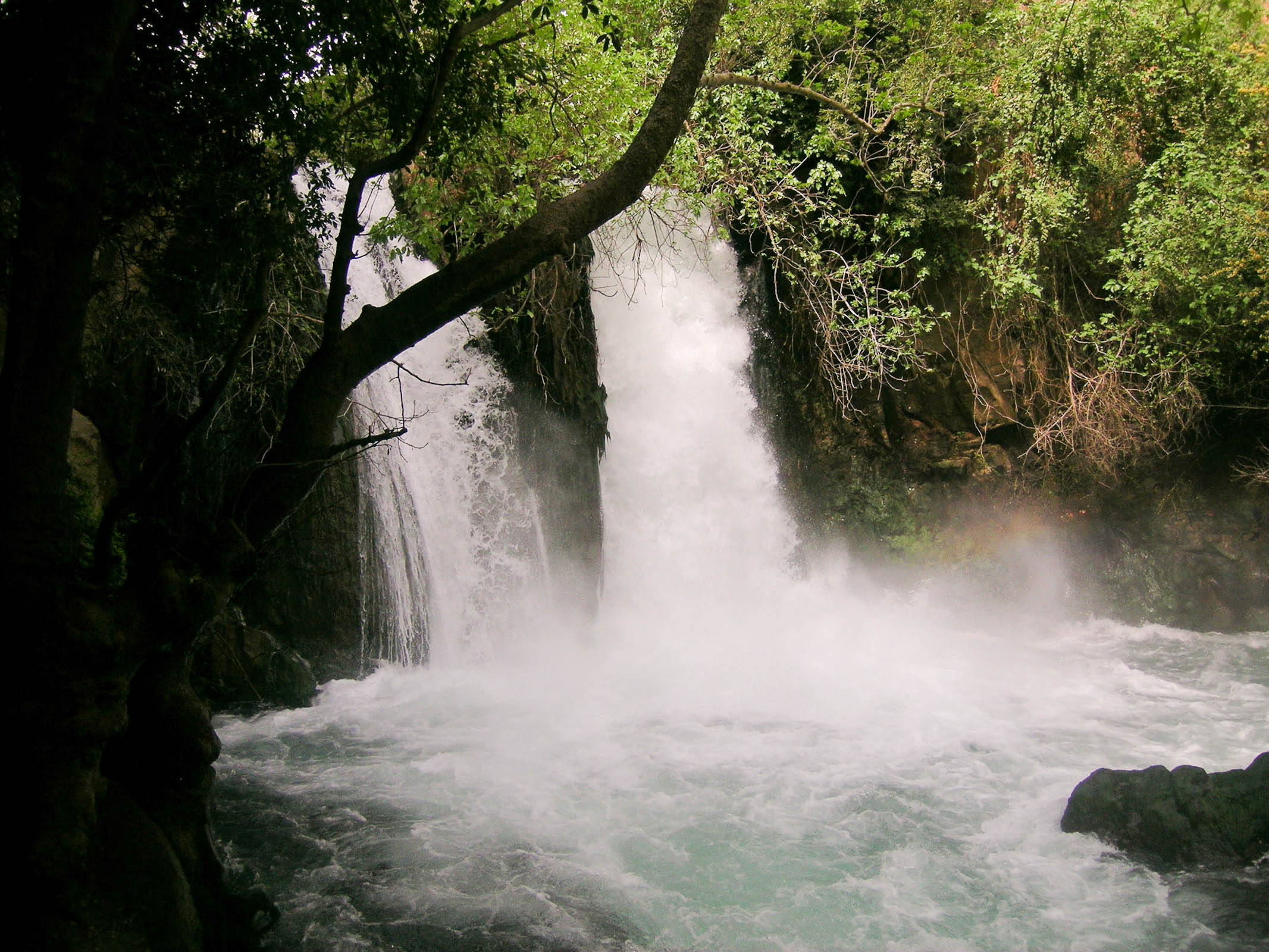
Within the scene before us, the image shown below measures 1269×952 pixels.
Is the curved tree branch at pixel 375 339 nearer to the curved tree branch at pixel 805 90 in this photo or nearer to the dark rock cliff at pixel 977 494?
the curved tree branch at pixel 805 90

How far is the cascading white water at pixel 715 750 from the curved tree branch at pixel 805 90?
130 inches

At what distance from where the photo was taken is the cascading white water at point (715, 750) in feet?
16.2

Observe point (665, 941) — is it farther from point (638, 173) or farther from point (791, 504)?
point (791, 504)

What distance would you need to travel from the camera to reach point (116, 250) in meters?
5.09

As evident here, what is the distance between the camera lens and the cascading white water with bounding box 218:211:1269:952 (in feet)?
16.2

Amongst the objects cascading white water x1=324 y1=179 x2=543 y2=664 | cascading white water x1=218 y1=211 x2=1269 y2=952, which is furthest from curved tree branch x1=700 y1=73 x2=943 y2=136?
cascading white water x1=324 y1=179 x2=543 y2=664

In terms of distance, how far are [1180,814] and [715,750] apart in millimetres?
3444

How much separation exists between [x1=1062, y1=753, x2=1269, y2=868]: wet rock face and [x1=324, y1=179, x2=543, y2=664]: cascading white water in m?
6.10

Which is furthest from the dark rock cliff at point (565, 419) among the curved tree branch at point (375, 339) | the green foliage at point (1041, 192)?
the curved tree branch at point (375, 339)

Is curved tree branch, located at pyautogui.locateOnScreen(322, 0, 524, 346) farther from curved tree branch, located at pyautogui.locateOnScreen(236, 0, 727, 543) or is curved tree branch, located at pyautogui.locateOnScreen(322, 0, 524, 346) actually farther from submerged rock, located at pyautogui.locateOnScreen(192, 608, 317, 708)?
submerged rock, located at pyautogui.locateOnScreen(192, 608, 317, 708)

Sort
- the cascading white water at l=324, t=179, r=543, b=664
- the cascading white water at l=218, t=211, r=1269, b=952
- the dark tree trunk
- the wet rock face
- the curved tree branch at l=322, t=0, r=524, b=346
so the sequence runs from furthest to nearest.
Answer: the cascading white water at l=324, t=179, r=543, b=664 → the wet rock face → the cascading white water at l=218, t=211, r=1269, b=952 → the curved tree branch at l=322, t=0, r=524, b=346 → the dark tree trunk

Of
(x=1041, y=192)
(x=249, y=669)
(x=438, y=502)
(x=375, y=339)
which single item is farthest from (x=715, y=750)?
(x=1041, y=192)

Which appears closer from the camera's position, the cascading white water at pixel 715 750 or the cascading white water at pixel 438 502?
the cascading white water at pixel 715 750

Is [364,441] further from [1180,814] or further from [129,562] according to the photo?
[1180,814]
